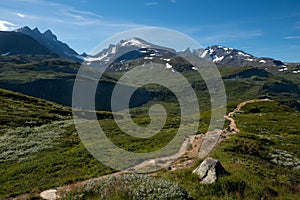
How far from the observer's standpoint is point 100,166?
89.4 ft

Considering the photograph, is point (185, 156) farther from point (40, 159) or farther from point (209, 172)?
point (40, 159)

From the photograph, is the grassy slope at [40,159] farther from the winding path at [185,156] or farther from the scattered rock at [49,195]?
the winding path at [185,156]

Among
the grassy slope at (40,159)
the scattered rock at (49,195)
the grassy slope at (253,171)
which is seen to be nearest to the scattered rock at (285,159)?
the grassy slope at (253,171)

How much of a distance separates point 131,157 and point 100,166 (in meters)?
3.76

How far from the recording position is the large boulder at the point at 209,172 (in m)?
16.9

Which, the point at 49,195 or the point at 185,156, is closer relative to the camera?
the point at 49,195

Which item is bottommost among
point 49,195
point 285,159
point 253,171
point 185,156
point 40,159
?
point 40,159

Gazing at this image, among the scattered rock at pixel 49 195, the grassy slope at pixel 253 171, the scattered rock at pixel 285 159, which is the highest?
the grassy slope at pixel 253 171

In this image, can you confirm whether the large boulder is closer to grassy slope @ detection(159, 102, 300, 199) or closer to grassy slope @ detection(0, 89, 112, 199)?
grassy slope @ detection(159, 102, 300, 199)

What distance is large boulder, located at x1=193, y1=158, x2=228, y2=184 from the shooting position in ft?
55.5

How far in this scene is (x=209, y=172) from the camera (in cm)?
1738

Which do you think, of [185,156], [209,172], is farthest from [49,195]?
[185,156]

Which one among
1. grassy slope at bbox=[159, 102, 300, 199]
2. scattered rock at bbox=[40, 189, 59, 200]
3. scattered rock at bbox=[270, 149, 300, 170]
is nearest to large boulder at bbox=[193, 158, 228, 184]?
grassy slope at bbox=[159, 102, 300, 199]

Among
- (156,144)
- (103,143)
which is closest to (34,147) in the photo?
(103,143)
